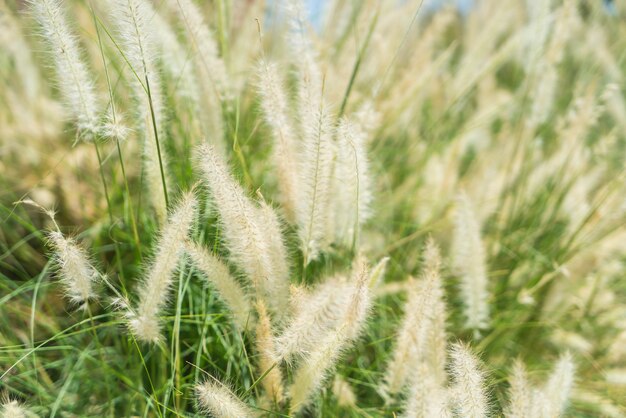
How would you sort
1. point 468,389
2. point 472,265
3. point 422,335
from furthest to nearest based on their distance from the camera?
point 472,265 → point 422,335 → point 468,389

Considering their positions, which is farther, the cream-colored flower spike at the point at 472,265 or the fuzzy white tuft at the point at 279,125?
the cream-colored flower spike at the point at 472,265

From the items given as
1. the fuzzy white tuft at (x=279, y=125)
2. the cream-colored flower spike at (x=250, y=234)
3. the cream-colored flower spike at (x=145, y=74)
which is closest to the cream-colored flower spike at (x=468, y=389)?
the cream-colored flower spike at (x=250, y=234)

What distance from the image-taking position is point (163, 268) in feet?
4.26

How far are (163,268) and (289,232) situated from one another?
1.96ft

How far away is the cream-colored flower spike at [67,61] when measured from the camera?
51.4 inches

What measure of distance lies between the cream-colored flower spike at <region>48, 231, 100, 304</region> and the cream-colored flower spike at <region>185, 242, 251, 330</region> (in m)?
0.23

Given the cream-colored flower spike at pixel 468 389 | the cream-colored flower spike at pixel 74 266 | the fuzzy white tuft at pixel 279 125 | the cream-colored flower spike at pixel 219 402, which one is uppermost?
the fuzzy white tuft at pixel 279 125

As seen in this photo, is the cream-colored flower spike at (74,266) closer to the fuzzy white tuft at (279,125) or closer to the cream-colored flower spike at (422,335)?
the fuzzy white tuft at (279,125)

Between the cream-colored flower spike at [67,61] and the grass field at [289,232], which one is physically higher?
the cream-colored flower spike at [67,61]

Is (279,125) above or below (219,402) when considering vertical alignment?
above

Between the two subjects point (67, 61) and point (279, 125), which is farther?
point (279, 125)

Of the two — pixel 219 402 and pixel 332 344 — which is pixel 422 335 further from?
pixel 219 402

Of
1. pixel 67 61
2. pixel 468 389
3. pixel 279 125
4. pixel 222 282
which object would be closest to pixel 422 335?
pixel 468 389

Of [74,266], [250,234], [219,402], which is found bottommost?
[219,402]
